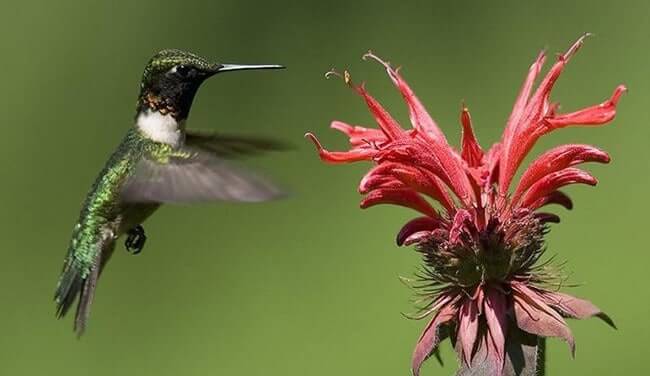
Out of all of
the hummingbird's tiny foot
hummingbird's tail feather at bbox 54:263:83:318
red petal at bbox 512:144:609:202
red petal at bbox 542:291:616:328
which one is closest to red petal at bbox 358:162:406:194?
red petal at bbox 512:144:609:202

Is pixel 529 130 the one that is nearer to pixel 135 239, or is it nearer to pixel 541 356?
pixel 541 356

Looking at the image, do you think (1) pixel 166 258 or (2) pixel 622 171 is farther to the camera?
(1) pixel 166 258

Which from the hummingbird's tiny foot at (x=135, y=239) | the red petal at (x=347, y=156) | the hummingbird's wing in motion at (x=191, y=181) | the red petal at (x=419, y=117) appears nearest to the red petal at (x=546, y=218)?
the red petal at (x=419, y=117)

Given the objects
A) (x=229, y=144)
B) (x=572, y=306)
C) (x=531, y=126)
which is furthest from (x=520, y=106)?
(x=229, y=144)

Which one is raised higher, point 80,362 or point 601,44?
point 601,44

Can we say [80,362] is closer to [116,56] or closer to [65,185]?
[65,185]

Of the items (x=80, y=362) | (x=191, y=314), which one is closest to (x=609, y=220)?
(x=191, y=314)

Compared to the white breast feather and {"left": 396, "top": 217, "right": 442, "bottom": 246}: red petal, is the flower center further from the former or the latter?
the white breast feather
